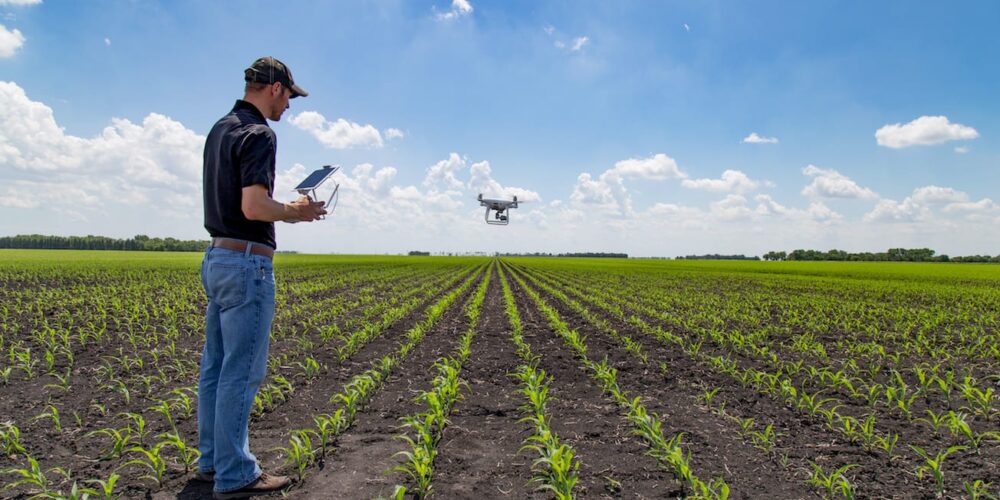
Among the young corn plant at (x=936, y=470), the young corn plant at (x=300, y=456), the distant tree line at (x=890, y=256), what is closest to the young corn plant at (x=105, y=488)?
the young corn plant at (x=300, y=456)

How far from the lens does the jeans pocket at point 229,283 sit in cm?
310

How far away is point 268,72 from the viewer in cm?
331

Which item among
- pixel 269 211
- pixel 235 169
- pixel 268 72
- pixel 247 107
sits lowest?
pixel 269 211

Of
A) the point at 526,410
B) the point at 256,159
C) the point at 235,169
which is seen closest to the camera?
the point at 256,159

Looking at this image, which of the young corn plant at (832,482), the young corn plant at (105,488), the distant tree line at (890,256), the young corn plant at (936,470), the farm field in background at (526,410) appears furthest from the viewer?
the distant tree line at (890,256)

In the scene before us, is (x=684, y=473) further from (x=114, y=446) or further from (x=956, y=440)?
(x=114, y=446)

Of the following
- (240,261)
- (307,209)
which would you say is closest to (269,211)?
(307,209)

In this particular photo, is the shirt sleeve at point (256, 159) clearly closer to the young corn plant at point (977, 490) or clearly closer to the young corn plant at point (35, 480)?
the young corn plant at point (35, 480)

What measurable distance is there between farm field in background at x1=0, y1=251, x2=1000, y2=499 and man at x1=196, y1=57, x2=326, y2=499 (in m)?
0.61

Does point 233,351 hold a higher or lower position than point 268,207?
lower

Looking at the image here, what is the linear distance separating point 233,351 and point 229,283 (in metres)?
0.44

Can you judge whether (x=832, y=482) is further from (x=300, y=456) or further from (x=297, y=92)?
(x=297, y=92)

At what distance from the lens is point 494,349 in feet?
30.0

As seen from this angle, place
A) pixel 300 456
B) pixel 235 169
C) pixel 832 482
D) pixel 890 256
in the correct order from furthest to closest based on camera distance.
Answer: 1. pixel 890 256
2. pixel 300 456
3. pixel 832 482
4. pixel 235 169
